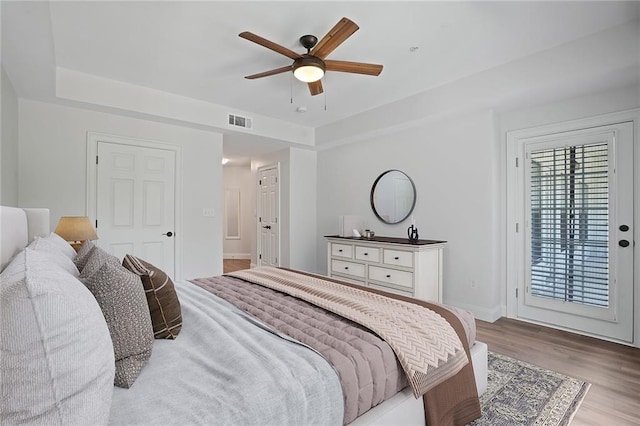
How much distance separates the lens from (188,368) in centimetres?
113

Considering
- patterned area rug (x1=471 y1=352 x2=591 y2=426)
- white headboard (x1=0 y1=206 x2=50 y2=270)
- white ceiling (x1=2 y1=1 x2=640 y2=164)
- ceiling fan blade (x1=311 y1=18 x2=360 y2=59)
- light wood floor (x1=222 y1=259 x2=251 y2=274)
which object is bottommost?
light wood floor (x1=222 y1=259 x2=251 y2=274)

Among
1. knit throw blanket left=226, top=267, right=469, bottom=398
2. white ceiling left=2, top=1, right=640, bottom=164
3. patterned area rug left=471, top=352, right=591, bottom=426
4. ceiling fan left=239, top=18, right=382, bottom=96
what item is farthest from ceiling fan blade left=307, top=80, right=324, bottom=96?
patterned area rug left=471, top=352, right=591, bottom=426

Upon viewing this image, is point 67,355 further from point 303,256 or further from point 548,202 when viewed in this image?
point 303,256

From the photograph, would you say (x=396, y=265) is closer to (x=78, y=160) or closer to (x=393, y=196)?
(x=393, y=196)

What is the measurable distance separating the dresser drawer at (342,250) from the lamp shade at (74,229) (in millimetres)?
2800

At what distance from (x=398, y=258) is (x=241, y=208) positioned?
542 cm

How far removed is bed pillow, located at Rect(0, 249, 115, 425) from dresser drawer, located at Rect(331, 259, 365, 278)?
3468 mm

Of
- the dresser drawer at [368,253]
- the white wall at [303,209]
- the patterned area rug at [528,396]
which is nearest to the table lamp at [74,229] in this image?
the dresser drawer at [368,253]

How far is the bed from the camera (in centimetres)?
68

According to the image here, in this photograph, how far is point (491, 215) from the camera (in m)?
3.53

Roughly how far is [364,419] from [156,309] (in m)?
0.98

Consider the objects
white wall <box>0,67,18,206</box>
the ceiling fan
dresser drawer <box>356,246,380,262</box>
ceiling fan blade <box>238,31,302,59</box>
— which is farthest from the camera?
dresser drawer <box>356,246,380,262</box>

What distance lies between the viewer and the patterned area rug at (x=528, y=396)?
5.91 feet

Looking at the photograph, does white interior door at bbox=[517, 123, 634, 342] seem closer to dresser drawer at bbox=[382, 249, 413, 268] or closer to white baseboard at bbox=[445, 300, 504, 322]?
white baseboard at bbox=[445, 300, 504, 322]
